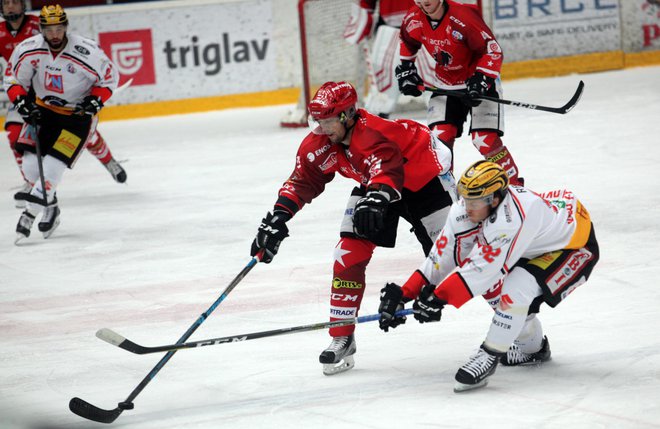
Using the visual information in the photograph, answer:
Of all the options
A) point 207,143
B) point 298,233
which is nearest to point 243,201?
point 298,233

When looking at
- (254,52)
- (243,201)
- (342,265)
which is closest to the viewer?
(342,265)

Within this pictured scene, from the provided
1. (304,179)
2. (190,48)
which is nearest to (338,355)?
(304,179)

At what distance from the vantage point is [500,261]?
9.98 ft

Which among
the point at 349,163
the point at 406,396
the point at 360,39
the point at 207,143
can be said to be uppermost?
the point at 349,163

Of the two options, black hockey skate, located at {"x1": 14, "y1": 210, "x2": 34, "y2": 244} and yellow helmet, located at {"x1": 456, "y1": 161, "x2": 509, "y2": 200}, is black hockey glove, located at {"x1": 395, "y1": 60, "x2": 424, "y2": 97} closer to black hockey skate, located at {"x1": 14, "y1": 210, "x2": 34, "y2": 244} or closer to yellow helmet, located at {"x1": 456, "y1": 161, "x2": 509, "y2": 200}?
black hockey skate, located at {"x1": 14, "y1": 210, "x2": 34, "y2": 244}

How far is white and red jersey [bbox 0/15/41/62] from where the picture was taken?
7023 mm

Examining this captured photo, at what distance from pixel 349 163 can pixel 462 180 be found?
53 centimetres

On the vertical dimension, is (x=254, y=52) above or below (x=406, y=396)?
below

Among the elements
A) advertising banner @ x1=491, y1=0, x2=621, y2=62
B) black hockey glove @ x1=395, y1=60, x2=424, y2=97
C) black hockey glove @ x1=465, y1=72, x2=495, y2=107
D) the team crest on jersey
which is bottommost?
advertising banner @ x1=491, y1=0, x2=621, y2=62

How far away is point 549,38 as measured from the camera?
11.2 m

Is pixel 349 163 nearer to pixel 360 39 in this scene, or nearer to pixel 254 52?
pixel 360 39

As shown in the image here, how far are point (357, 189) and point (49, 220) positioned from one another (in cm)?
298

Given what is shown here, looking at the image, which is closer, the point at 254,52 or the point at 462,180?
the point at 462,180

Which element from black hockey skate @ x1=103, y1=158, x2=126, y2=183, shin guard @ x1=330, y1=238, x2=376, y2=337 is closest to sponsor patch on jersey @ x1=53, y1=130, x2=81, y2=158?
black hockey skate @ x1=103, y1=158, x2=126, y2=183
